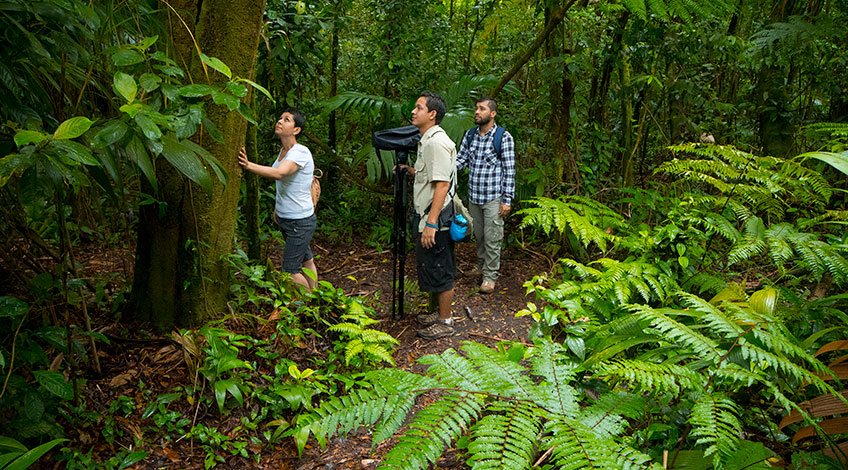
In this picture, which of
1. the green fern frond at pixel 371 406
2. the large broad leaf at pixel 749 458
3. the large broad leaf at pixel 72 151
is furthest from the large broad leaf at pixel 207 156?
the large broad leaf at pixel 749 458

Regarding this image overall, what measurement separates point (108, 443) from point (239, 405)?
65 cm

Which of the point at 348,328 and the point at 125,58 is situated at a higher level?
the point at 125,58

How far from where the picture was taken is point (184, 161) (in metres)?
1.98

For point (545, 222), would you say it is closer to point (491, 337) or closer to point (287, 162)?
point (491, 337)

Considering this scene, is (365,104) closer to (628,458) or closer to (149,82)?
(149,82)

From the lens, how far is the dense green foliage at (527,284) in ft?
5.63

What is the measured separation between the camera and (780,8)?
6.30 metres

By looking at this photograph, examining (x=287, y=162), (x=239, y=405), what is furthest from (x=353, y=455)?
(x=287, y=162)

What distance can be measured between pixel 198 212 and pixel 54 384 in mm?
1161

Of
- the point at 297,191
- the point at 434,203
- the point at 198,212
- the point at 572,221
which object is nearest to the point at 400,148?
the point at 434,203

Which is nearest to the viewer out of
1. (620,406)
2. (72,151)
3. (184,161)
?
(72,151)

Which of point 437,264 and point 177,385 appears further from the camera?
point 437,264

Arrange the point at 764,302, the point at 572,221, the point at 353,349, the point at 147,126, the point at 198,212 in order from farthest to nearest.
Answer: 1. the point at 572,221
2. the point at 353,349
3. the point at 198,212
4. the point at 764,302
5. the point at 147,126

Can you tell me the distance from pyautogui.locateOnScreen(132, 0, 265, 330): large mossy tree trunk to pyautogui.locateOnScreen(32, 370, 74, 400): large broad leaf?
842mm
